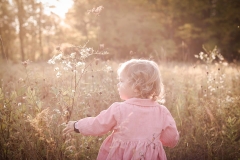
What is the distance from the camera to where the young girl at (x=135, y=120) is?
2191 mm

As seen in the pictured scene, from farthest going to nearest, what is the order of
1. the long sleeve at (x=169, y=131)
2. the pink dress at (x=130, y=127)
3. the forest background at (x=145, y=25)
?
1. the forest background at (x=145, y=25)
2. the long sleeve at (x=169, y=131)
3. the pink dress at (x=130, y=127)

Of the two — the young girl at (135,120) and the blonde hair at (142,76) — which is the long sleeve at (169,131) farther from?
the blonde hair at (142,76)

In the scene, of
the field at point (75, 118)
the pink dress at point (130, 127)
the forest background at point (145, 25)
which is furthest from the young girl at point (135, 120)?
the forest background at point (145, 25)

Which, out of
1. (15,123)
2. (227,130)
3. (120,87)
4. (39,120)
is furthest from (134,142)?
(227,130)

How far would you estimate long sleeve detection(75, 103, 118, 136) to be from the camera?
2.19m

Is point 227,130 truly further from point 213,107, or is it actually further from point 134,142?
point 134,142

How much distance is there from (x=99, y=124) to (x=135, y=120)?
322mm

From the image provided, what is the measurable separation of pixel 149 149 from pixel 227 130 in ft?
5.01

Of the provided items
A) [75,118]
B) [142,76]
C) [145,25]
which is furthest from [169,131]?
[145,25]

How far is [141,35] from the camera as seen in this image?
67.7 feet

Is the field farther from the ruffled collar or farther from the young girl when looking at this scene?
the ruffled collar

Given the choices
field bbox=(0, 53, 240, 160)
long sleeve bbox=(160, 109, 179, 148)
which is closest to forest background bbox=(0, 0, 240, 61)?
field bbox=(0, 53, 240, 160)

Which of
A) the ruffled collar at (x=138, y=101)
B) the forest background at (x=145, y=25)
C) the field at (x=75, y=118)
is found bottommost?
the field at (x=75, y=118)

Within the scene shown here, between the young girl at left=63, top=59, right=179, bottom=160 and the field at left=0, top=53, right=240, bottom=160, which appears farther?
the field at left=0, top=53, right=240, bottom=160
